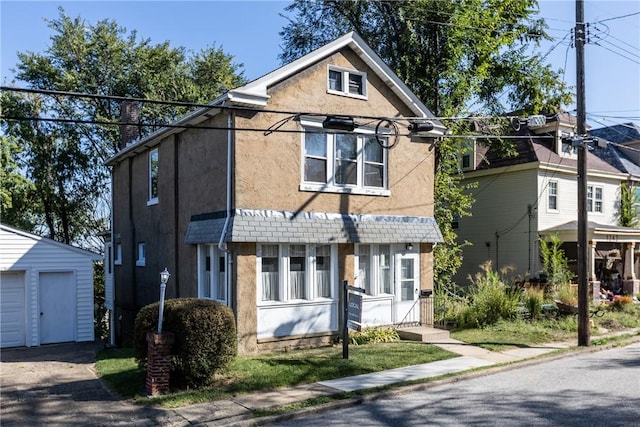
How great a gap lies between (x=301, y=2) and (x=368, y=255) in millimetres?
14593

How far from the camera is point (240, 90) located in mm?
12523

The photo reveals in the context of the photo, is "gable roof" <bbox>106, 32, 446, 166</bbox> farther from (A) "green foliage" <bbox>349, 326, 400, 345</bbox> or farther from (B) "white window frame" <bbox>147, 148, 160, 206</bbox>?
(A) "green foliage" <bbox>349, 326, 400, 345</bbox>

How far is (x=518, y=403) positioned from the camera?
28.9ft

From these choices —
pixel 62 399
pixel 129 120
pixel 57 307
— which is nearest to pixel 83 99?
pixel 129 120

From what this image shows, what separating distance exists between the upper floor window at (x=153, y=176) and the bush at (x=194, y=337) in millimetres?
8346

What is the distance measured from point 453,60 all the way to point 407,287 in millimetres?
10345

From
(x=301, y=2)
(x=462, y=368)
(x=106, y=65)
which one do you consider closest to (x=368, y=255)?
(x=462, y=368)

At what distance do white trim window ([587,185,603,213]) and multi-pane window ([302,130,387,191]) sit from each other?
15.2m

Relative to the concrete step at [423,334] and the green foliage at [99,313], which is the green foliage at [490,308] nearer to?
the concrete step at [423,334]

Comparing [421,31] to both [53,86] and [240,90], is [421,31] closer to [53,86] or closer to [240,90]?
[240,90]

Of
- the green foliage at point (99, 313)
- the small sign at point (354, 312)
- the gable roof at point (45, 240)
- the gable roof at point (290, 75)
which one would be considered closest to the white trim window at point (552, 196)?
the gable roof at point (290, 75)

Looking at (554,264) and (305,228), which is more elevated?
(305,228)

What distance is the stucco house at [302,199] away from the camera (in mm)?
12773

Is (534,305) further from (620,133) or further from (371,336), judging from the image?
(620,133)
